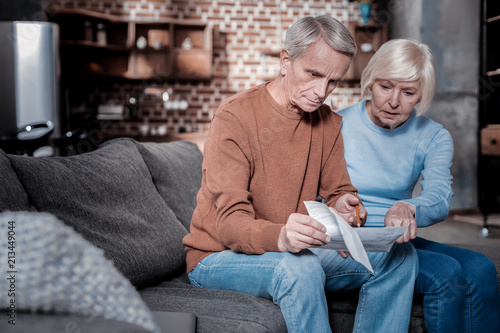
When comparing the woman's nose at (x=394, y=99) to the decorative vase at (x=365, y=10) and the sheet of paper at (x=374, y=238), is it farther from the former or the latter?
the decorative vase at (x=365, y=10)

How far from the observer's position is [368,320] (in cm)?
142

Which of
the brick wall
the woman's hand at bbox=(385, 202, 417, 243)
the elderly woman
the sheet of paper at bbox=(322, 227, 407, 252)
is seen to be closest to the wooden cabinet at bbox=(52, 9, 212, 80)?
the brick wall

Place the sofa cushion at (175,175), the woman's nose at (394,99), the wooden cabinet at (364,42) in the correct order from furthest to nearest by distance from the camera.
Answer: the wooden cabinet at (364,42) < the sofa cushion at (175,175) < the woman's nose at (394,99)

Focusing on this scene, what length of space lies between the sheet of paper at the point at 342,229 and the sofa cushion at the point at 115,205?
550mm

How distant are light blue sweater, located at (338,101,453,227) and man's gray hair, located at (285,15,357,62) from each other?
38 cm

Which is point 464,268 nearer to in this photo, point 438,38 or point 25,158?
point 25,158

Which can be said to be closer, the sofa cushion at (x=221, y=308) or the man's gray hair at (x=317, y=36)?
the sofa cushion at (x=221, y=308)

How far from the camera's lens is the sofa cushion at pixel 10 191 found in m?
1.11

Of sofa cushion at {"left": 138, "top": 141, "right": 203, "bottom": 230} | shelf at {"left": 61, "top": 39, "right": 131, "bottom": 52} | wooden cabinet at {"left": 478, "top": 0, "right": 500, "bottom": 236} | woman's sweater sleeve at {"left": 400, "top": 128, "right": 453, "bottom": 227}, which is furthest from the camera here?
shelf at {"left": 61, "top": 39, "right": 131, "bottom": 52}

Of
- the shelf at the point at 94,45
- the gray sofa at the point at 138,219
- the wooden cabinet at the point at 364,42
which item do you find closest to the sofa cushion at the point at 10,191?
the gray sofa at the point at 138,219

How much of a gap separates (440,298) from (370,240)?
46 centimetres

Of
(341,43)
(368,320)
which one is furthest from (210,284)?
(341,43)

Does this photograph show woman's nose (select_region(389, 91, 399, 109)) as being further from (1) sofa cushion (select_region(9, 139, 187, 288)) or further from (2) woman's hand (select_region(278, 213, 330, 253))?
(1) sofa cushion (select_region(9, 139, 187, 288))

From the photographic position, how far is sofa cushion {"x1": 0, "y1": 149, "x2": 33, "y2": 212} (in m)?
1.11
